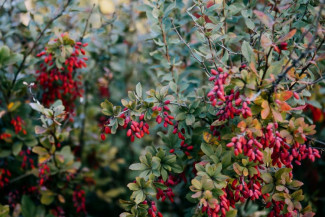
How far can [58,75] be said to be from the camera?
2.37 m

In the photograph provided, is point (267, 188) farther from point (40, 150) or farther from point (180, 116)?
point (40, 150)

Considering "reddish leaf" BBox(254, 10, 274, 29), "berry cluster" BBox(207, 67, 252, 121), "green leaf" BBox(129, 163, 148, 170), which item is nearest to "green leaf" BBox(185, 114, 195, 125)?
"berry cluster" BBox(207, 67, 252, 121)

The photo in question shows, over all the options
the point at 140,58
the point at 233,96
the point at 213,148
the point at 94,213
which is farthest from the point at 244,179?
the point at 94,213

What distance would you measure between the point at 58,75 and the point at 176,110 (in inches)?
39.8

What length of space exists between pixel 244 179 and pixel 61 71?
58.4 inches

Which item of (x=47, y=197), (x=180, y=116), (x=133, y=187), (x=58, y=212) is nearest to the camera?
(x=133, y=187)

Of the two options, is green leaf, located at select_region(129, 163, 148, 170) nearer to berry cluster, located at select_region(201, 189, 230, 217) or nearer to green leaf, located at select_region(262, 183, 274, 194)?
berry cluster, located at select_region(201, 189, 230, 217)

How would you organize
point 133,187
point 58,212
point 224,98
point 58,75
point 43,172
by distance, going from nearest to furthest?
point 224,98
point 133,187
point 43,172
point 58,75
point 58,212

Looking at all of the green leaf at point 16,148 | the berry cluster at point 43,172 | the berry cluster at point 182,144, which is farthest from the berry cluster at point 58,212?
the berry cluster at point 182,144

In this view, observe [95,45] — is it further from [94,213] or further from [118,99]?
[94,213]

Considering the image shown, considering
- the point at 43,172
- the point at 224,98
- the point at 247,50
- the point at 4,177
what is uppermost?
the point at 247,50

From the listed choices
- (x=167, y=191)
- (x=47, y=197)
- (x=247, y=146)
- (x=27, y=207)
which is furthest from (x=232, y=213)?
(x=27, y=207)

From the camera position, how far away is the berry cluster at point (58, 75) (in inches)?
86.3

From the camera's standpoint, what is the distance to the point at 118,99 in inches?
143
